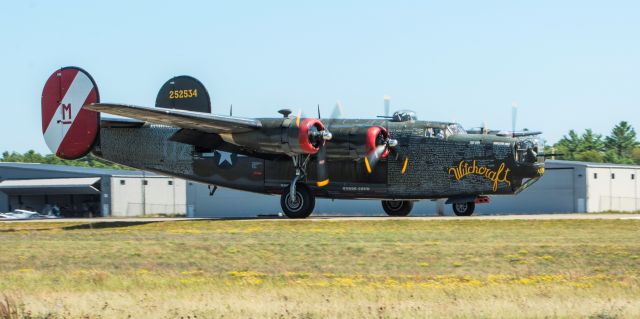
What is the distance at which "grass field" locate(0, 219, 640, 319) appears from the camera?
1453 cm

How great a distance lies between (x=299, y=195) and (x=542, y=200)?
18839 mm

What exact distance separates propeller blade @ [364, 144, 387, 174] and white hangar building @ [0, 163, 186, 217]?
83.1 feet

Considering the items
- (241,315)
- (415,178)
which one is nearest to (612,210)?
(415,178)

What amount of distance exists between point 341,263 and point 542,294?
19.1ft

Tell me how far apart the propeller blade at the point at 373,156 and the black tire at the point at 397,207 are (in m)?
4.54

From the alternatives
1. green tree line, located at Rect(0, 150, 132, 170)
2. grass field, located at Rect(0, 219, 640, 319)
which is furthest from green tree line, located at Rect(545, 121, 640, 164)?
grass field, located at Rect(0, 219, 640, 319)

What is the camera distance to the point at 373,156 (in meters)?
32.1

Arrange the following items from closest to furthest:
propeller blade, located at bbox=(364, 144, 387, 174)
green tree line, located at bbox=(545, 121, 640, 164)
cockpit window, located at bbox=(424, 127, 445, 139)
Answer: propeller blade, located at bbox=(364, 144, 387, 174), cockpit window, located at bbox=(424, 127, 445, 139), green tree line, located at bbox=(545, 121, 640, 164)

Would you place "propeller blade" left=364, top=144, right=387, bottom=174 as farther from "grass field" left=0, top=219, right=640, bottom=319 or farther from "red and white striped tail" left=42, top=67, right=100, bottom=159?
"red and white striped tail" left=42, top=67, right=100, bottom=159

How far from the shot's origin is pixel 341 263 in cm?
2052

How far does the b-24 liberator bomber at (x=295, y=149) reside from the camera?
31.9 meters

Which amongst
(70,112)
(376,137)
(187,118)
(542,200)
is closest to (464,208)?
(376,137)

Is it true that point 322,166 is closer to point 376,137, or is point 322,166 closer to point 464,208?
point 376,137

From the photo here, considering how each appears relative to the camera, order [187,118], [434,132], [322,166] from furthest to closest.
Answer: [434,132] → [322,166] → [187,118]
